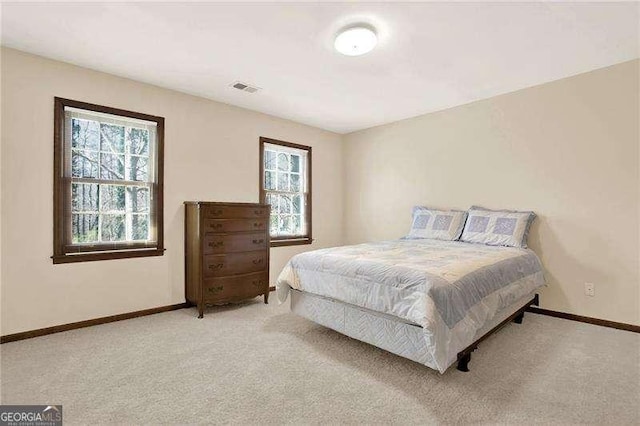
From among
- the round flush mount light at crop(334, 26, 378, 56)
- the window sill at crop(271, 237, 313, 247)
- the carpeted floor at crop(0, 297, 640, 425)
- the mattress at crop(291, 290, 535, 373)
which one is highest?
the round flush mount light at crop(334, 26, 378, 56)

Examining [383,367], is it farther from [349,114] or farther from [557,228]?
[349,114]

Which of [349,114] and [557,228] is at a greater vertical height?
[349,114]

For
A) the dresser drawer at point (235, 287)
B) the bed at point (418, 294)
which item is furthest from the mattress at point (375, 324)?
the dresser drawer at point (235, 287)

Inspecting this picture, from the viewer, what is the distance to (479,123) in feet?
11.9

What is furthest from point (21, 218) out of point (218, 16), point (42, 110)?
point (218, 16)

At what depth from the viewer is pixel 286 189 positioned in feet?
14.7

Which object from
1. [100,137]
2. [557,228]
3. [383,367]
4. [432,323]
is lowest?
[383,367]

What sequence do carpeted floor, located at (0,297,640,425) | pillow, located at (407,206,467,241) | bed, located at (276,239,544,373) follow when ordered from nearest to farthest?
carpeted floor, located at (0,297,640,425) < bed, located at (276,239,544,373) < pillow, located at (407,206,467,241)

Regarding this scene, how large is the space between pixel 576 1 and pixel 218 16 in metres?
2.27

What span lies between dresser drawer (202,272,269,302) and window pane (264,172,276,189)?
1.26 m

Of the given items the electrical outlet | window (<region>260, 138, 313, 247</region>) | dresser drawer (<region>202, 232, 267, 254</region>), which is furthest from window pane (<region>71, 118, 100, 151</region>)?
the electrical outlet

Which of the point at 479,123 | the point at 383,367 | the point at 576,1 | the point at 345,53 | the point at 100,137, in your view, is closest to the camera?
the point at 576,1

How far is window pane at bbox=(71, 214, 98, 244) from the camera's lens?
280 cm

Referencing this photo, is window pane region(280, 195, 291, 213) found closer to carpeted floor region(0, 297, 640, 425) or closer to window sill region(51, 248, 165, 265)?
window sill region(51, 248, 165, 265)
